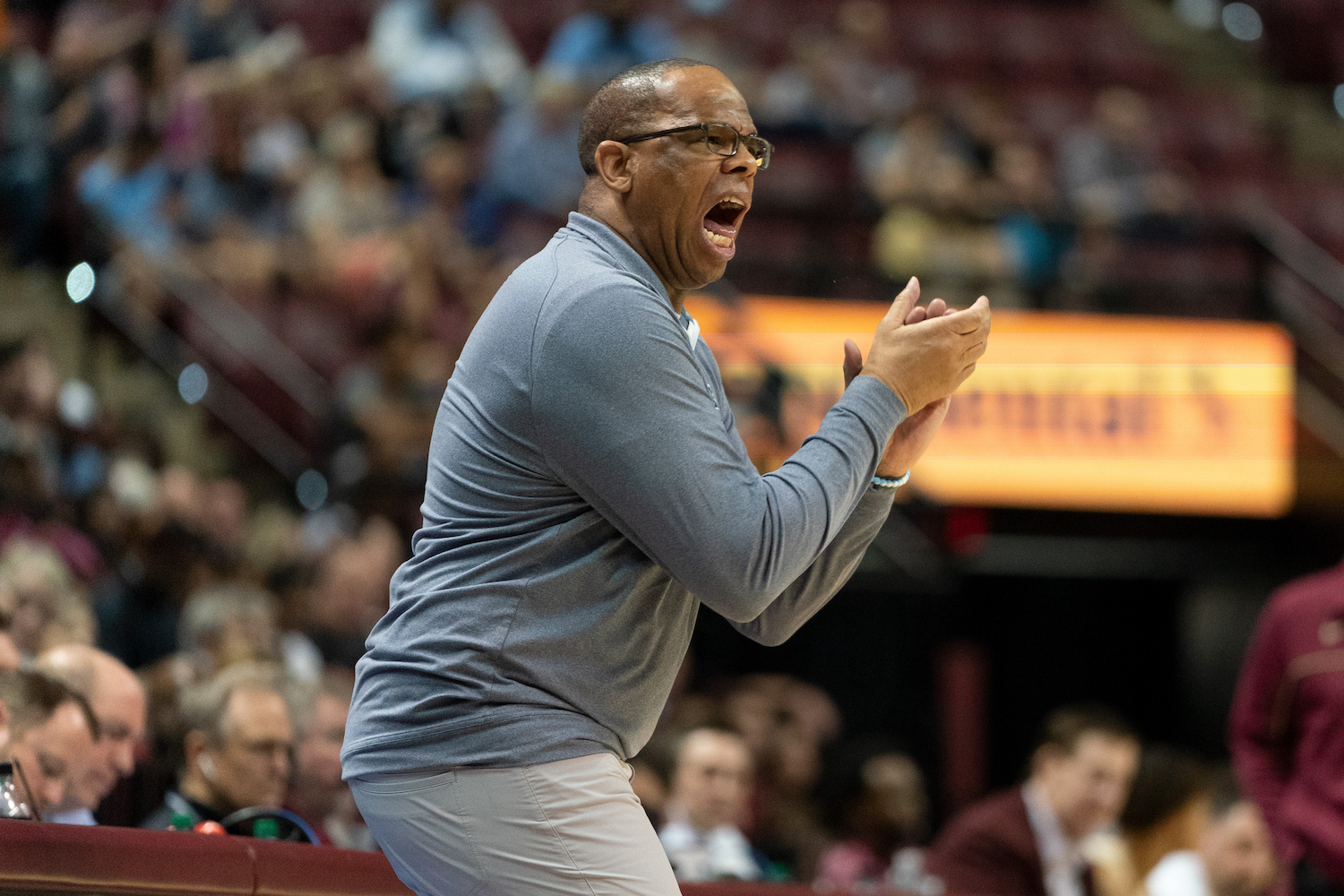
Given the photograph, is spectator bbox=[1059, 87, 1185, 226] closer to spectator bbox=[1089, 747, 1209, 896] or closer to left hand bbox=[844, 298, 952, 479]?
spectator bbox=[1089, 747, 1209, 896]

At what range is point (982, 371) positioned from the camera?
8.45 metres

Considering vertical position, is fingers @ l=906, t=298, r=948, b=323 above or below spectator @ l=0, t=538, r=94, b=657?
above

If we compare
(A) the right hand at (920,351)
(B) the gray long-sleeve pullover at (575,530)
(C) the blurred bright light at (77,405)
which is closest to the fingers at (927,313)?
(A) the right hand at (920,351)

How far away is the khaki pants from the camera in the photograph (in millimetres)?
1758

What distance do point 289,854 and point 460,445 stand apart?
31.0 inches

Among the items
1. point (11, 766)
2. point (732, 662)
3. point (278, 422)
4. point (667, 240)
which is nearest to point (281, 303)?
point (278, 422)

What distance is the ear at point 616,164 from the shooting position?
1994 mm

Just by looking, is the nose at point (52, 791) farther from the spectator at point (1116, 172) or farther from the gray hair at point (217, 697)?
the spectator at point (1116, 172)

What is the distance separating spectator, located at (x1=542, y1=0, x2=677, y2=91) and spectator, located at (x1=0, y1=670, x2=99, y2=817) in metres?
6.06

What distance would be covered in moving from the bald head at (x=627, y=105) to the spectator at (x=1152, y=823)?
148 inches

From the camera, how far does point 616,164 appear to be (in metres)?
2.01

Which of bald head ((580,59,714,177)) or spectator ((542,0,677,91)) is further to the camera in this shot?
spectator ((542,0,677,91))

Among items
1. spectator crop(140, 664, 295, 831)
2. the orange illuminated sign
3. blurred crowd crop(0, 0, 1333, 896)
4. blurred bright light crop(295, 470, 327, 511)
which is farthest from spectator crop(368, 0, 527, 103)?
spectator crop(140, 664, 295, 831)

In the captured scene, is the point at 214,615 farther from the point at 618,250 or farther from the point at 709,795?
the point at 618,250
